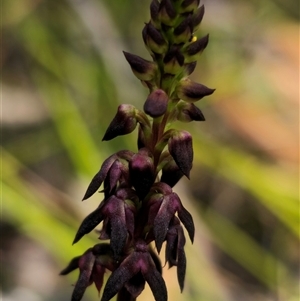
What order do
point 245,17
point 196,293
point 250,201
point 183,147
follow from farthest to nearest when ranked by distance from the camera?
point 245,17 < point 250,201 < point 196,293 < point 183,147

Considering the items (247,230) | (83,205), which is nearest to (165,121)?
(83,205)

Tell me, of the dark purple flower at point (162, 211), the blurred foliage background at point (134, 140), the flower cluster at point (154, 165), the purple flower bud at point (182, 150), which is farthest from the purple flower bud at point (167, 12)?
the blurred foliage background at point (134, 140)

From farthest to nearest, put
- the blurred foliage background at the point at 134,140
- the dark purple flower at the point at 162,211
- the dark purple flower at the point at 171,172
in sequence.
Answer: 1. the blurred foliage background at the point at 134,140
2. the dark purple flower at the point at 171,172
3. the dark purple flower at the point at 162,211

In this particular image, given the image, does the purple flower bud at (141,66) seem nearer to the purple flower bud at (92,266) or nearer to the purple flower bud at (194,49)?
the purple flower bud at (194,49)

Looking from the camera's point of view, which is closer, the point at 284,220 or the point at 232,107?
the point at 284,220

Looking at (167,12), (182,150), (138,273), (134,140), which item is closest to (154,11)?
(167,12)

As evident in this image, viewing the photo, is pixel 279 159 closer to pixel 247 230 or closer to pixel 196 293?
pixel 247 230

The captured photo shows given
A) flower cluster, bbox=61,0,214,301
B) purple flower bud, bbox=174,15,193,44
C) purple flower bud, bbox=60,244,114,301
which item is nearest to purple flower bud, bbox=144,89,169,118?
flower cluster, bbox=61,0,214,301

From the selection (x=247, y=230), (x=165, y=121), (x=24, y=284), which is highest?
(x=165, y=121)
